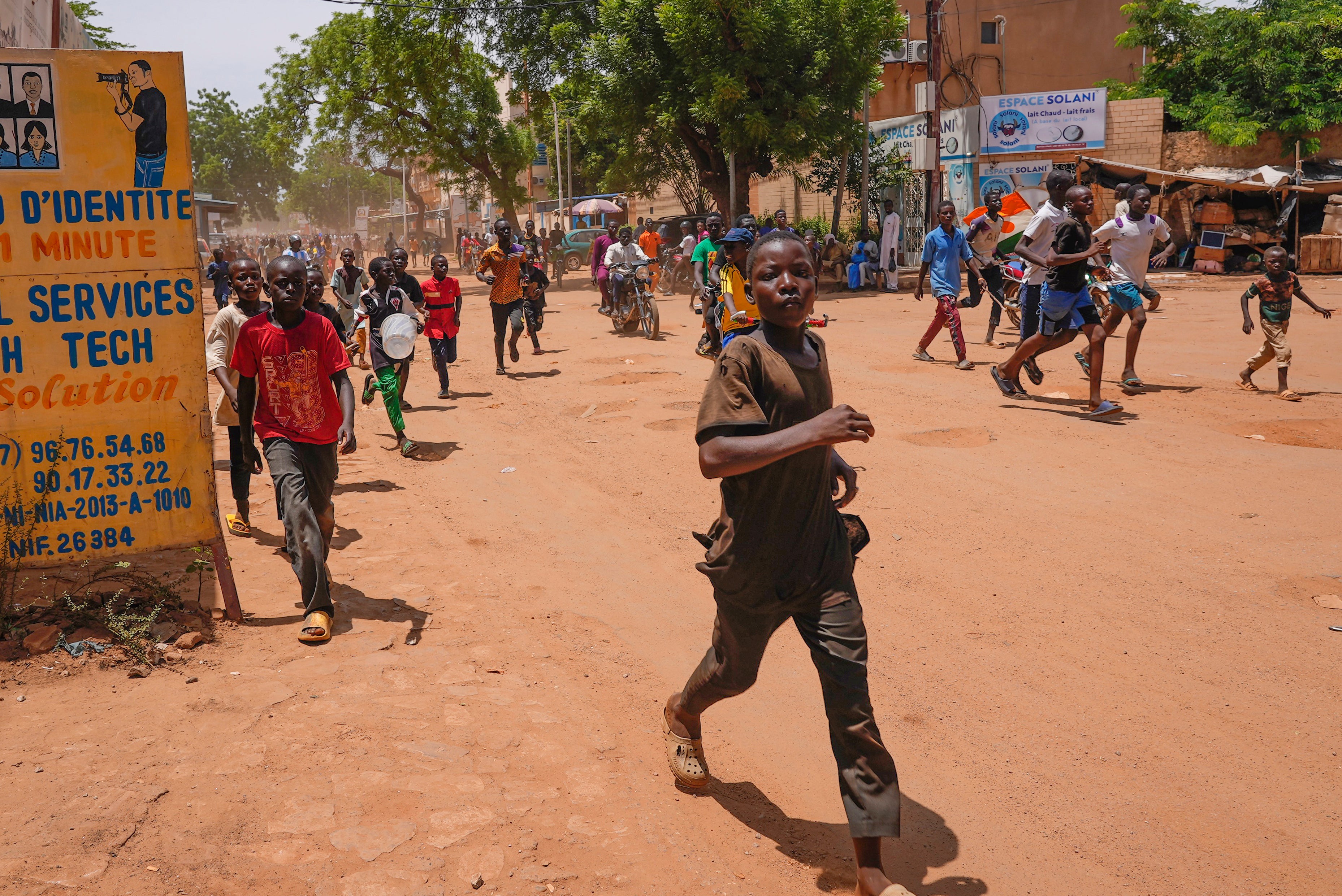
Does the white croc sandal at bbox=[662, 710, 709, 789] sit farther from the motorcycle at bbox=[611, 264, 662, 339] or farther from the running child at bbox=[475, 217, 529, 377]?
the motorcycle at bbox=[611, 264, 662, 339]

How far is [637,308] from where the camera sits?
15.8 metres

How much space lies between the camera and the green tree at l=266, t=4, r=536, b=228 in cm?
2906

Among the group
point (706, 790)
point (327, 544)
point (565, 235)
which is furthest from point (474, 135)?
point (706, 790)

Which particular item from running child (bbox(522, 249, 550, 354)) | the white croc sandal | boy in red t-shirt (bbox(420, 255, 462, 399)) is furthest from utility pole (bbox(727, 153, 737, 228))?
the white croc sandal

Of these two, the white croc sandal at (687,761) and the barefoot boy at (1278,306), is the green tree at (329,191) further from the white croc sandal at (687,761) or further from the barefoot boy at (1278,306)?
the white croc sandal at (687,761)

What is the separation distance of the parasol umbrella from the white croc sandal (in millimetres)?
33569

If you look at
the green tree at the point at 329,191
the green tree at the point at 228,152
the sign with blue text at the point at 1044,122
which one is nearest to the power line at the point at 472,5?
the sign with blue text at the point at 1044,122

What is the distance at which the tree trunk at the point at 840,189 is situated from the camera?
24.1 m

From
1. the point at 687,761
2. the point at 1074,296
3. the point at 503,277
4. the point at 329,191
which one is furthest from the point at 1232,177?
the point at 329,191

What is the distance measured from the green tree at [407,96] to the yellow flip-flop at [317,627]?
27.7 m

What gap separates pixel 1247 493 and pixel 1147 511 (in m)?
0.84

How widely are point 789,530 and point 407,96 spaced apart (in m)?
30.6

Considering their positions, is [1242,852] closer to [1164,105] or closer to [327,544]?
[327,544]

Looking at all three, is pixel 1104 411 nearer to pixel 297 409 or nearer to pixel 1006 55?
pixel 297 409
